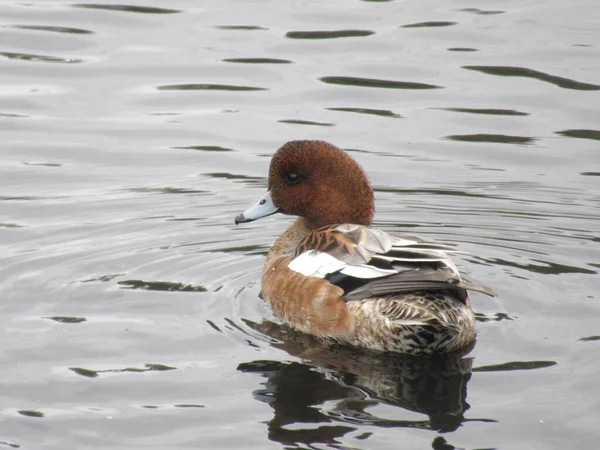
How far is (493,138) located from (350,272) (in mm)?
5206

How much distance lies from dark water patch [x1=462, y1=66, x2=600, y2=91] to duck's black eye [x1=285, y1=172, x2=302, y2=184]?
5707 mm

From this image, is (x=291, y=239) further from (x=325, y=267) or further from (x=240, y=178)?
(x=240, y=178)

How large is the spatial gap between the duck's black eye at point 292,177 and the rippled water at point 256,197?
822mm

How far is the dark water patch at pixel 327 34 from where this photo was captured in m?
15.0

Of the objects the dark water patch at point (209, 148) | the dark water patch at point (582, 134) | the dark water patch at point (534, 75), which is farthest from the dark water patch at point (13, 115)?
the dark water patch at point (582, 134)

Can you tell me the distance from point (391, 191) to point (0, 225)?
353 centimetres

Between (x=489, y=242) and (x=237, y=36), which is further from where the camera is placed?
(x=237, y=36)

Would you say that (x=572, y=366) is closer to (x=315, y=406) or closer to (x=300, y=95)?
(x=315, y=406)

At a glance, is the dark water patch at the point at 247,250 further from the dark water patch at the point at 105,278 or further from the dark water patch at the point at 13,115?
the dark water patch at the point at 13,115

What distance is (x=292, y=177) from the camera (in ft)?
29.0

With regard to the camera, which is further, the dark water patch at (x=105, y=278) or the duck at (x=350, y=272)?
the dark water patch at (x=105, y=278)

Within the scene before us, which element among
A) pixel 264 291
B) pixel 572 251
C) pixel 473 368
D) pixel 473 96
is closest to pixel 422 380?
pixel 473 368

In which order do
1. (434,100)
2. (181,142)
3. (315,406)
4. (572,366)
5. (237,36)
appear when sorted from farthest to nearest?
1. (237,36)
2. (434,100)
3. (181,142)
4. (572,366)
5. (315,406)

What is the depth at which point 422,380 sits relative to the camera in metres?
7.19
